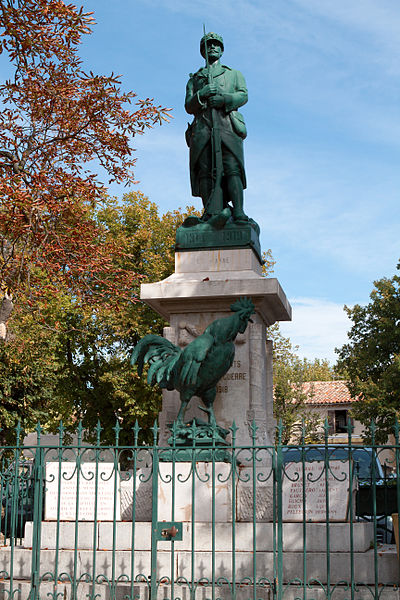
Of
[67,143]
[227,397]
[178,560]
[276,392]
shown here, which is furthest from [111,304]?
[276,392]

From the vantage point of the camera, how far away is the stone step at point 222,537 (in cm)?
732

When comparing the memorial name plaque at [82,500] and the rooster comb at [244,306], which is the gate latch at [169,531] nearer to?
the memorial name plaque at [82,500]

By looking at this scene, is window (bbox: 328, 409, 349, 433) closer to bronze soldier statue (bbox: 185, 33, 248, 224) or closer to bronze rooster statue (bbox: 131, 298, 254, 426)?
bronze soldier statue (bbox: 185, 33, 248, 224)

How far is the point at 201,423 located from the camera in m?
8.64

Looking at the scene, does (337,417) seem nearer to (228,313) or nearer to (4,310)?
(4,310)

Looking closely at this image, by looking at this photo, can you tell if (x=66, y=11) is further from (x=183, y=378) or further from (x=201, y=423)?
(x=201, y=423)

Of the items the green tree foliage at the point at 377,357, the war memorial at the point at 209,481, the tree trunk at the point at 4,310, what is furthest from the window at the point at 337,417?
the tree trunk at the point at 4,310

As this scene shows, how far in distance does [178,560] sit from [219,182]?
507 cm

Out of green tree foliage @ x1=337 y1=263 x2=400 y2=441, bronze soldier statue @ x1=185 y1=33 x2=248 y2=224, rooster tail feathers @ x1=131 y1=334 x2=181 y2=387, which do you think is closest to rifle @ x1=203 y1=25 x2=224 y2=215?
bronze soldier statue @ x1=185 y1=33 x2=248 y2=224

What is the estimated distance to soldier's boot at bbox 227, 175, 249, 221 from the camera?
9969 mm

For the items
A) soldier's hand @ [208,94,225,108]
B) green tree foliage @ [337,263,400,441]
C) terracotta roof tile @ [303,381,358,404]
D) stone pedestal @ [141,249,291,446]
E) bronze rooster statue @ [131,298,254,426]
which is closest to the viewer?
bronze rooster statue @ [131,298,254,426]

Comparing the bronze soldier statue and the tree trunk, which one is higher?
the bronze soldier statue

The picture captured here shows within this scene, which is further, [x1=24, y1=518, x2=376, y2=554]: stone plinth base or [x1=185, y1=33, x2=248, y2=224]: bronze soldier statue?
[x1=185, y1=33, x2=248, y2=224]: bronze soldier statue

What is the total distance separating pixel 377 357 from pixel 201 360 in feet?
69.8
